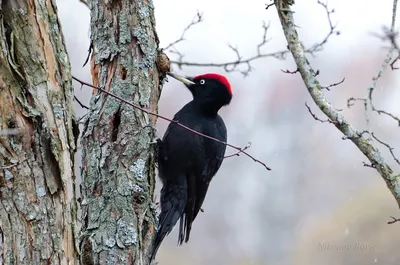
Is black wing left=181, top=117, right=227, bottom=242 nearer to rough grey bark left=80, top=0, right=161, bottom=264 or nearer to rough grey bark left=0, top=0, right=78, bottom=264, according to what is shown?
rough grey bark left=80, top=0, right=161, bottom=264

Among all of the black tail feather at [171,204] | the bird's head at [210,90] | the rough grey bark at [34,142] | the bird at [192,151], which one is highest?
the bird's head at [210,90]

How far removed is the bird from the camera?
3459mm

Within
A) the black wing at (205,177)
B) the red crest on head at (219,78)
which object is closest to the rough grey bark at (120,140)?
the black wing at (205,177)

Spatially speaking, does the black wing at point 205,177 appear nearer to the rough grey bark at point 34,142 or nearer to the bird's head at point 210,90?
the bird's head at point 210,90

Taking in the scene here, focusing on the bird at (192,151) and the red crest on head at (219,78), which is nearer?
the bird at (192,151)

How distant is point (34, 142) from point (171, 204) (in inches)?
73.0

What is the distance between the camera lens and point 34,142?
5.23ft

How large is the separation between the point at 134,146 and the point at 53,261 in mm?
999

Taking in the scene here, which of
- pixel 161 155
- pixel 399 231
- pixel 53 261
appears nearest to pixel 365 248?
pixel 399 231

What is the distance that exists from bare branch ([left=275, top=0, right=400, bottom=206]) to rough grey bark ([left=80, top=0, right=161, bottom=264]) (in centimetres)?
68

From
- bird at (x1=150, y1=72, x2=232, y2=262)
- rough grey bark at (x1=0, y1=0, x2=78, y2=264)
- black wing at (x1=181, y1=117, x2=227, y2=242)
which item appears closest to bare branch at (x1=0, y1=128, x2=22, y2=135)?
rough grey bark at (x1=0, y1=0, x2=78, y2=264)

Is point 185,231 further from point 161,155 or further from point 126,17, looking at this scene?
point 126,17

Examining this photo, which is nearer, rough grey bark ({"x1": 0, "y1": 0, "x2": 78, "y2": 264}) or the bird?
rough grey bark ({"x1": 0, "y1": 0, "x2": 78, "y2": 264})

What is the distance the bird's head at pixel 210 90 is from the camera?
3.65 metres
